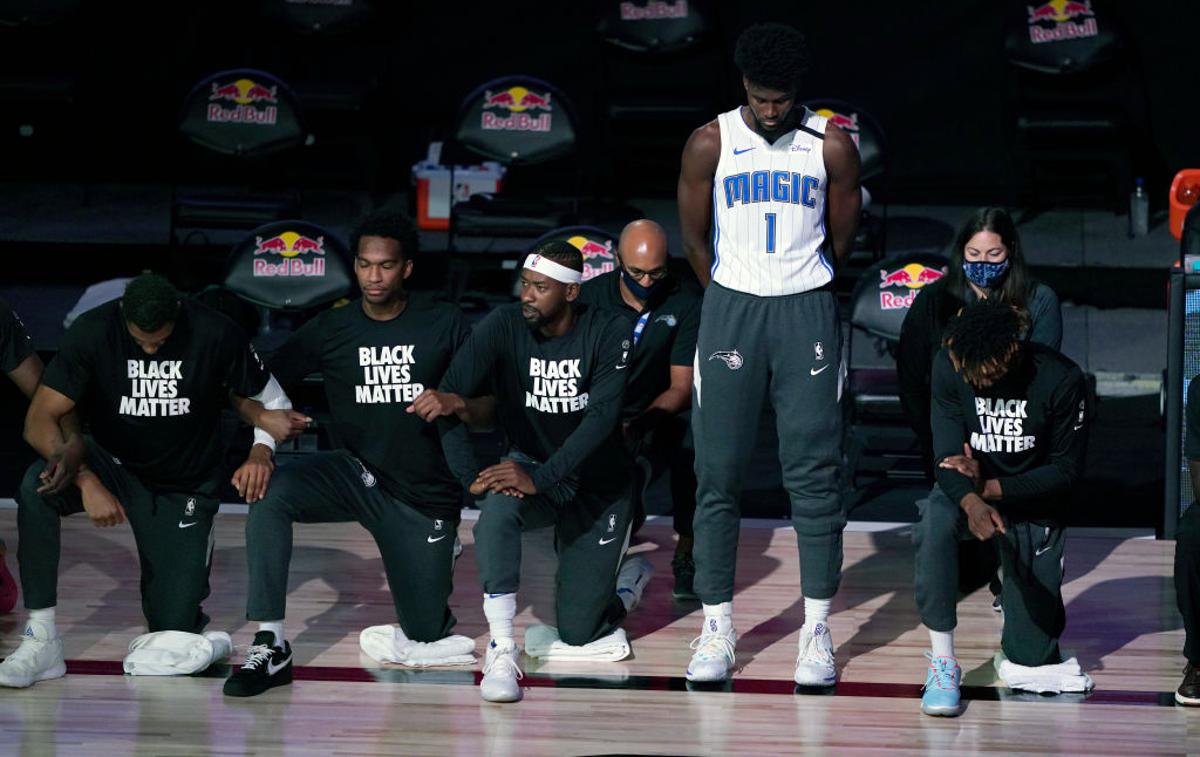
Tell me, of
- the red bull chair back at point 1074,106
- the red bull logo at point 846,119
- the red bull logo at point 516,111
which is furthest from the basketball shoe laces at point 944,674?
the red bull chair back at point 1074,106

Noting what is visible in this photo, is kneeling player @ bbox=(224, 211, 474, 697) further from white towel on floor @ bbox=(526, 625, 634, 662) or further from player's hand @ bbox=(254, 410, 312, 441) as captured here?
white towel on floor @ bbox=(526, 625, 634, 662)

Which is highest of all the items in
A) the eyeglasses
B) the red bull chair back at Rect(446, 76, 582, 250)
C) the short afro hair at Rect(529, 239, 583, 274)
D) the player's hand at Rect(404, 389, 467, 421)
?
the red bull chair back at Rect(446, 76, 582, 250)

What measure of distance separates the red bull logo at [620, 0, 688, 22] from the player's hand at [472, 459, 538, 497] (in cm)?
489

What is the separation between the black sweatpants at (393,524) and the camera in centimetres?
579

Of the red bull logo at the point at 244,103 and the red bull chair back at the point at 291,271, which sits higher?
the red bull logo at the point at 244,103

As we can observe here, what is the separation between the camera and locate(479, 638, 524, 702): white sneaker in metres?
5.47

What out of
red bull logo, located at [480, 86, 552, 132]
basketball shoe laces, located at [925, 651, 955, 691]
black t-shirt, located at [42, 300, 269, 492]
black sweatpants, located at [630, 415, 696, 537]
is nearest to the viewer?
basketball shoe laces, located at [925, 651, 955, 691]

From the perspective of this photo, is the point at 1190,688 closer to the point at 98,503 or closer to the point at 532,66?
the point at 98,503

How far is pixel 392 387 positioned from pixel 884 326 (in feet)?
8.44

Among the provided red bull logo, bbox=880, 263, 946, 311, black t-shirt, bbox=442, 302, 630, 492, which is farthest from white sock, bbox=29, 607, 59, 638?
red bull logo, bbox=880, 263, 946, 311

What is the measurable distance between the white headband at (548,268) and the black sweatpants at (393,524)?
0.82 meters

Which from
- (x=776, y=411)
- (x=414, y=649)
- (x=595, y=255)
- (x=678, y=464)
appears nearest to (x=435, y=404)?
(x=414, y=649)

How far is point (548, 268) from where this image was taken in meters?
5.74

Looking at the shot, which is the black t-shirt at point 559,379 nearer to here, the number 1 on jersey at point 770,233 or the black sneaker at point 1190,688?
the number 1 on jersey at point 770,233
